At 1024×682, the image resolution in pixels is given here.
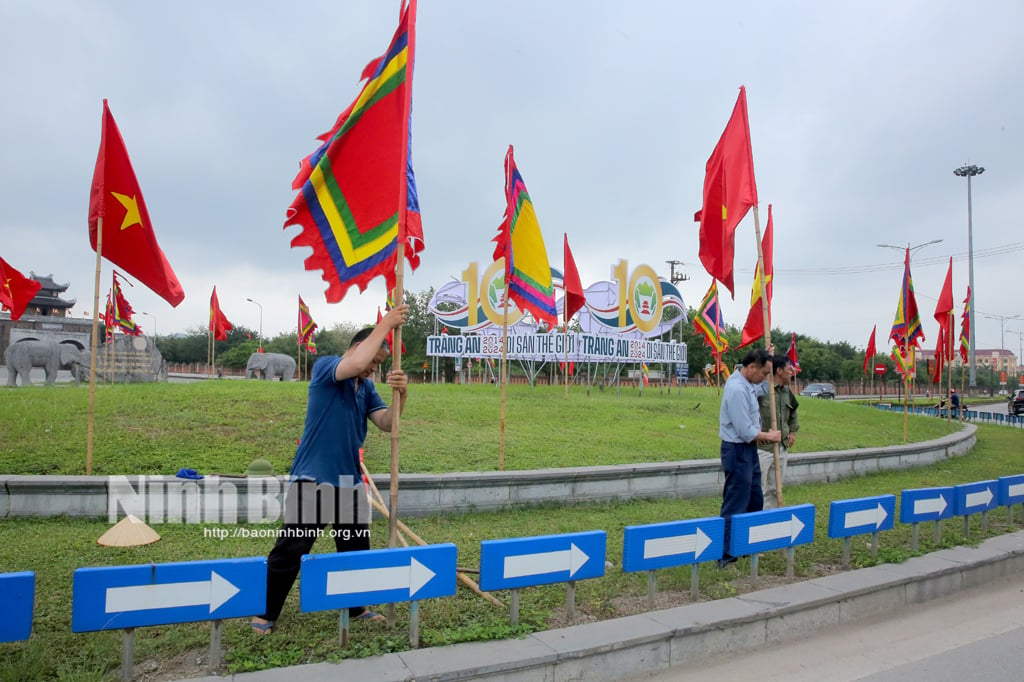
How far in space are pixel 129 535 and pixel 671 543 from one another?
13.8 ft

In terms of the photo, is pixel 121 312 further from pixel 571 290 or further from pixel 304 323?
pixel 571 290

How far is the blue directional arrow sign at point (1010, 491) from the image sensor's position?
6.51 m

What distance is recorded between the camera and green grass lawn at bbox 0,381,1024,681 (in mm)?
3338

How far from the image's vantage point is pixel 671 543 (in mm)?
4152

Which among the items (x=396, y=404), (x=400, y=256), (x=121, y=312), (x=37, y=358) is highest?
(x=121, y=312)

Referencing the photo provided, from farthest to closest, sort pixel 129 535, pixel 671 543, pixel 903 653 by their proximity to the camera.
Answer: pixel 129 535 → pixel 671 543 → pixel 903 653

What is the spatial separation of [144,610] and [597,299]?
71.9 ft

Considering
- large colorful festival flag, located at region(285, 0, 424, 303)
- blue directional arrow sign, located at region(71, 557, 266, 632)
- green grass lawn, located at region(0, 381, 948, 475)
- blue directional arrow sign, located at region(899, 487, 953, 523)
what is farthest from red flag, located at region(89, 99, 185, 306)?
blue directional arrow sign, located at region(899, 487, 953, 523)

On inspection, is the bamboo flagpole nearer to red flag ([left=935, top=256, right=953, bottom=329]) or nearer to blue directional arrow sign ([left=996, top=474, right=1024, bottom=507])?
blue directional arrow sign ([left=996, top=474, right=1024, bottom=507])

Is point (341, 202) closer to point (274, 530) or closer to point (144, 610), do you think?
point (144, 610)

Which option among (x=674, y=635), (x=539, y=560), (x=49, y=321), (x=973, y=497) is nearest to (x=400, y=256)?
(x=539, y=560)

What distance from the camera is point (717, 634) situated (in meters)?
3.85

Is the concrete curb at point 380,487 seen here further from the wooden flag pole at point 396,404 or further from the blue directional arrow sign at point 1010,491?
the blue directional arrow sign at point 1010,491

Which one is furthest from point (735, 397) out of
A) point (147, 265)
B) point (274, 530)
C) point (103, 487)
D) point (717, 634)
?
point (147, 265)
